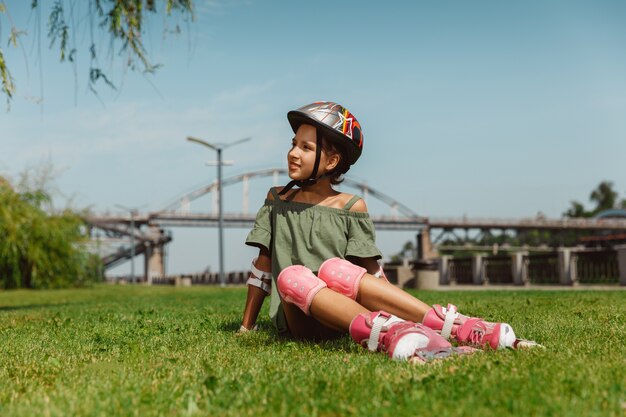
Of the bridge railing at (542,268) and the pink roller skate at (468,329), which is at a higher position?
the pink roller skate at (468,329)

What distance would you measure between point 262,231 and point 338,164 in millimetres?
745

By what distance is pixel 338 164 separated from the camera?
16.0ft

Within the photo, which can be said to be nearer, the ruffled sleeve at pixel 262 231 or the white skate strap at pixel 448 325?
the white skate strap at pixel 448 325

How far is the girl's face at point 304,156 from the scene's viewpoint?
4.71 meters

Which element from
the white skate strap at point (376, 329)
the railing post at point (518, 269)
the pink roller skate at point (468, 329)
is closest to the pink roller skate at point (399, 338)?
the white skate strap at point (376, 329)

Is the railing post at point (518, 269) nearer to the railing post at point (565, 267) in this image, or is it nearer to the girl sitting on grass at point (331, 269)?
the railing post at point (565, 267)

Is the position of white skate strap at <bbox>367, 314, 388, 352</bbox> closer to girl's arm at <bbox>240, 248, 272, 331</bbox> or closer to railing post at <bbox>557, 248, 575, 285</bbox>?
girl's arm at <bbox>240, 248, 272, 331</bbox>

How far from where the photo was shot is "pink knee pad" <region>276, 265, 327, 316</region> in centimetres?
414

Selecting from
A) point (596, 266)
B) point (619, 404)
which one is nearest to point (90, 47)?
point (619, 404)

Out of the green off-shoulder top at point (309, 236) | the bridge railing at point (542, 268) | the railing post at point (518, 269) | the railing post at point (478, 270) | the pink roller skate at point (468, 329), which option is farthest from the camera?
the railing post at point (478, 270)

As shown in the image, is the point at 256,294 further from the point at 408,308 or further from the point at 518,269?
the point at 518,269

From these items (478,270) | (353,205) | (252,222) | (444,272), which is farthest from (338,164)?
(252,222)

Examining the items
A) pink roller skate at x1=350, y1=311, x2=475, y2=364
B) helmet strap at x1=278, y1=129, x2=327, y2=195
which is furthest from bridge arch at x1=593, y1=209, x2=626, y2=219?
pink roller skate at x1=350, y1=311, x2=475, y2=364

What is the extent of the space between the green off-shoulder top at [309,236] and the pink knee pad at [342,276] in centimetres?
29
